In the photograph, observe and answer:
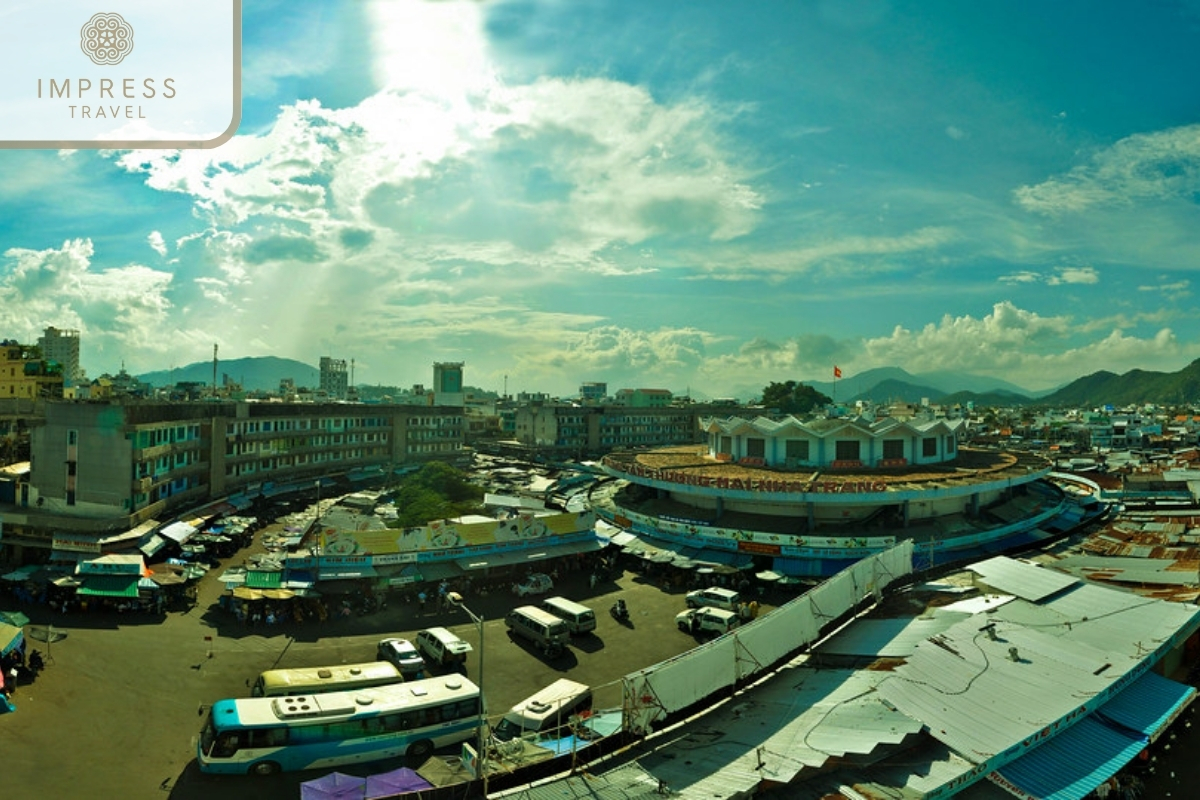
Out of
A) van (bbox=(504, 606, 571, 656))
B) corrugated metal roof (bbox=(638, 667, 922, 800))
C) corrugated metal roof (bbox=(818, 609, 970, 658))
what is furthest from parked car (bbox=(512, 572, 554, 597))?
corrugated metal roof (bbox=(638, 667, 922, 800))

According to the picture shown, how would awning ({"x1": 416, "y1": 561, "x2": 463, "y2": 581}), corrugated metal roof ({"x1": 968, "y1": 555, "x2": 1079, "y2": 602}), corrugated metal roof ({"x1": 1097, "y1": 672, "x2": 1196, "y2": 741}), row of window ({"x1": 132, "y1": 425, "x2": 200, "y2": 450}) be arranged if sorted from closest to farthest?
corrugated metal roof ({"x1": 1097, "y1": 672, "x2": 1196, "y2": 741})
corrugated metal roof ({"x1": 968, "y1": 555, "x2": 1079, "y2": 602})
awning ({"x1": 416, "y1": 561, "x2": 463, "y2": 581})
row of window ({"x1": 132, "y1": 425, "x2": 200, "y2": 450})

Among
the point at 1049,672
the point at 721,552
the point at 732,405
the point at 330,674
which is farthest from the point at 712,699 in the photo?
the point at 732,405

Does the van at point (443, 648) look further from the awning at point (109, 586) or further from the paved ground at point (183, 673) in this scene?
the awning at point (109, 586)

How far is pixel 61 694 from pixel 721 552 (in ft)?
95.1

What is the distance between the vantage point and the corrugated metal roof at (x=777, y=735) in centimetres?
1232

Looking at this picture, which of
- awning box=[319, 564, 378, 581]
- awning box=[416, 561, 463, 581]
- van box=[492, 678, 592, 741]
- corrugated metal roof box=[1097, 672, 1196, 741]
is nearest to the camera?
corrugated metal roof box=[1097, 672, 1196, 741]

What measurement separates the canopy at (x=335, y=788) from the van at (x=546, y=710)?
4.79 m

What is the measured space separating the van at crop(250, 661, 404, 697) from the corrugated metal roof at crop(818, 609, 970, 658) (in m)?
13.2

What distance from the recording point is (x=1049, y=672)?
1692cm

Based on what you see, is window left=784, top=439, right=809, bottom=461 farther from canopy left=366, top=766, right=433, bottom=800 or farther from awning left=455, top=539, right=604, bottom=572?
canopy left=366, top=766, right=433, bottom=800

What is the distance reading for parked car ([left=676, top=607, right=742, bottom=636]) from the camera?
28391 millimetres

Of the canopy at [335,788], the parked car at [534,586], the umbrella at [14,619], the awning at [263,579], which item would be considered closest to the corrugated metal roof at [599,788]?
the canopy at [335,788]

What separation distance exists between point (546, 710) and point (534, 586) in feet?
45.9

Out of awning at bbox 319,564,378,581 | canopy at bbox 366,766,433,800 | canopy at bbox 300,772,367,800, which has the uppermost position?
awning at bbox 319,564,378,581
